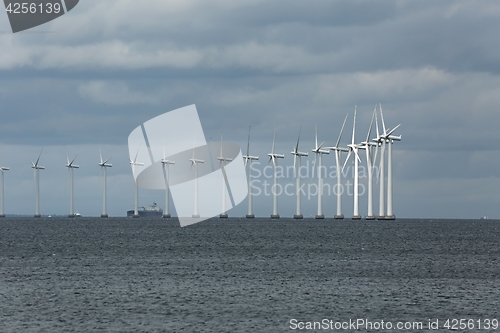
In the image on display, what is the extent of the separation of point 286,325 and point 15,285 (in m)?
28.8

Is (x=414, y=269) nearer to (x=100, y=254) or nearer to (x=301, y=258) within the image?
(x=301, y=258)

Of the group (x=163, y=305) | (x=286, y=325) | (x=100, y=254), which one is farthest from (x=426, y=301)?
(x=100, y=254)

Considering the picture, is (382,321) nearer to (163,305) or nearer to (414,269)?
(163,305)

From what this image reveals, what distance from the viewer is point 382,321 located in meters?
52.6

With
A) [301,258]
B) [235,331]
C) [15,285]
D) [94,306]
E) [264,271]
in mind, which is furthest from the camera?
[301,258]

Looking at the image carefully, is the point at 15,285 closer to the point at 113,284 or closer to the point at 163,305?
the point at 113,284

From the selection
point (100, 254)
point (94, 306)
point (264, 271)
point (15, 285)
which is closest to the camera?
point (94, 306)

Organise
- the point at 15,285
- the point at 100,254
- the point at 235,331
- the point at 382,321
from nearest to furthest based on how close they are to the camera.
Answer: the point at 235,331, the point at 382,321, the point at 15,285, the point at 100,254

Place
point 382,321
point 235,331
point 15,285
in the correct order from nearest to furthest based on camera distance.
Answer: point 235,331 < point 382,321 < point 15,285

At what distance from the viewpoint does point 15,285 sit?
2785 inches

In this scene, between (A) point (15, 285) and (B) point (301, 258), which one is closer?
(A) point (15, 285)

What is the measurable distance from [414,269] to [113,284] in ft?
108

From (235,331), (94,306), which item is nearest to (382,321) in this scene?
(235,331)

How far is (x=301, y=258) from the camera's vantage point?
4077 inches
